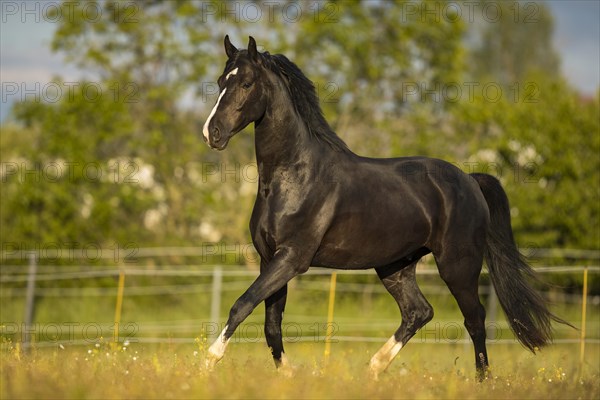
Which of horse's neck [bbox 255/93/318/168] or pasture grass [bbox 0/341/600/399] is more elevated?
A: horse's neck [bbox 255/93/318/168]

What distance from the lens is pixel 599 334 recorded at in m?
13.3

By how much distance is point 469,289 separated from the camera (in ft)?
21.1

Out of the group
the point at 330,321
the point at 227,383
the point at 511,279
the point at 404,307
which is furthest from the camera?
the point at 330,321

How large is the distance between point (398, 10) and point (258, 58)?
12.0m

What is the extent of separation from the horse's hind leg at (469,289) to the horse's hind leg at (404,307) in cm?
28

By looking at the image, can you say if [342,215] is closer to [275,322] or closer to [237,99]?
[275,322]

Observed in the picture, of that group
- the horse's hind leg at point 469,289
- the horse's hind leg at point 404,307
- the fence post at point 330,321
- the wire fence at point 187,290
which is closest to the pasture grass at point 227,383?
the horse's hind leg at point 404,307

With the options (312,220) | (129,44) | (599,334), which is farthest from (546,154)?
(312,220)

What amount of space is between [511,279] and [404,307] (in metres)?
0.93

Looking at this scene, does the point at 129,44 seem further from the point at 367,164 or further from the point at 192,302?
the point at 367,164

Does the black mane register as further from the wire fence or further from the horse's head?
the wire fence

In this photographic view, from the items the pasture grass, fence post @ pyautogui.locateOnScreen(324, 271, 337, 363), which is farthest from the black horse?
fence post @ pyautogui.locateOnScreen(324, 271, 337, 363)

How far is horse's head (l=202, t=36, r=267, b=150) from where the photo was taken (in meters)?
5.27

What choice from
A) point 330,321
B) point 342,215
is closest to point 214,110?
point 342,215
